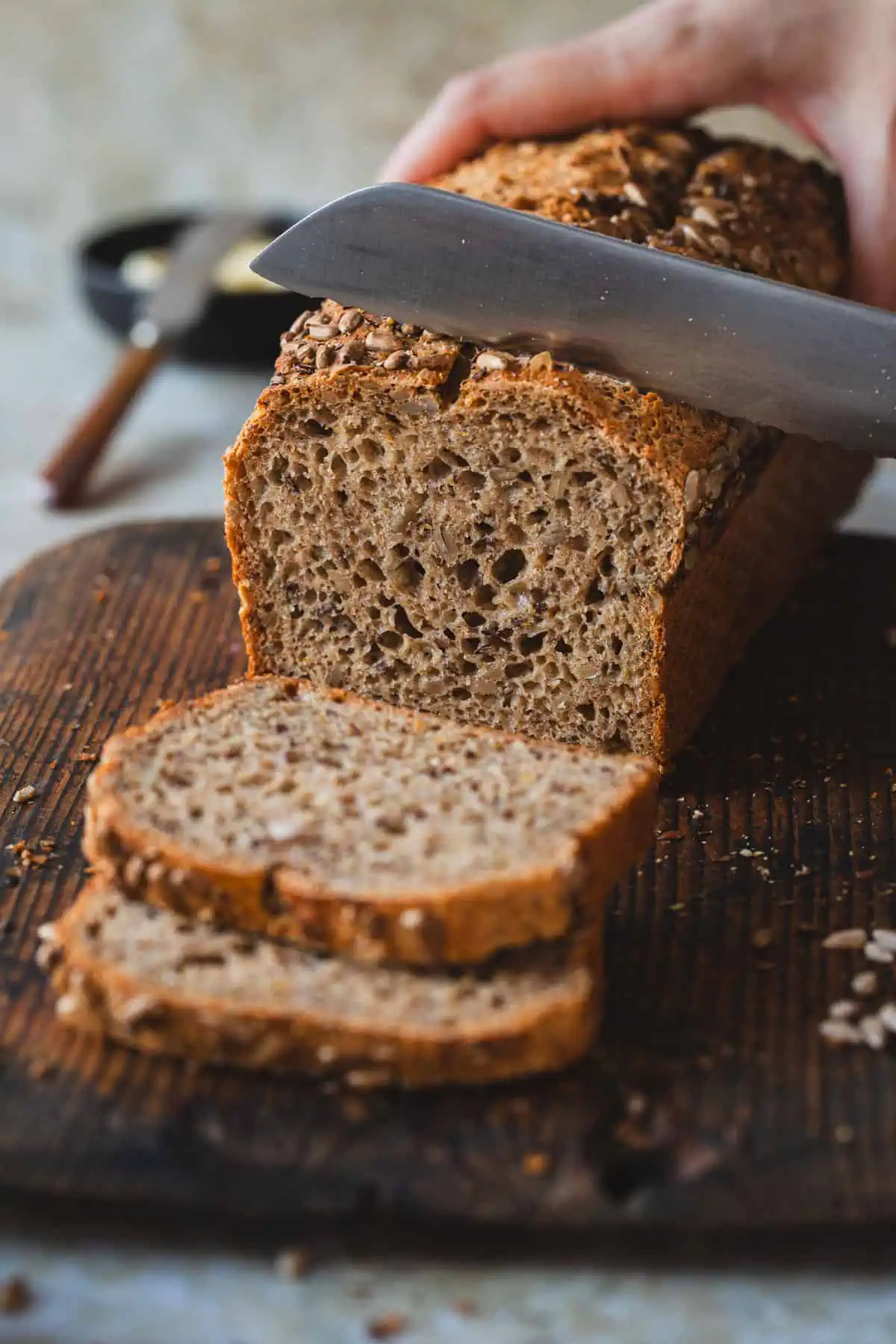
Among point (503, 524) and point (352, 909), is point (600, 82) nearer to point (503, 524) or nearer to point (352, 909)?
point (503, 524)

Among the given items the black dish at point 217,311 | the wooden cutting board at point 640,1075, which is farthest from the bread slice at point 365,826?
the black dish at point 217,311

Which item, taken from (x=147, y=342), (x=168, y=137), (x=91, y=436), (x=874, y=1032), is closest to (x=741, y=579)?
(x=874, y=1032)

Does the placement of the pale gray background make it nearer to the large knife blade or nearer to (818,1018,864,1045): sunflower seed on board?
the large knife blade

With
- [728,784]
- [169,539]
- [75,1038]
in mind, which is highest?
[75,1038]

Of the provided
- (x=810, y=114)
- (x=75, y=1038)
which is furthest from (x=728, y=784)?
(x=810, y=114)

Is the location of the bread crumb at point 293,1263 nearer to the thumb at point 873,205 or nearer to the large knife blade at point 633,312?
the large knife blade at point 633,312

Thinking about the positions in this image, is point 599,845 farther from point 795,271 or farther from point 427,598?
point 795,271
